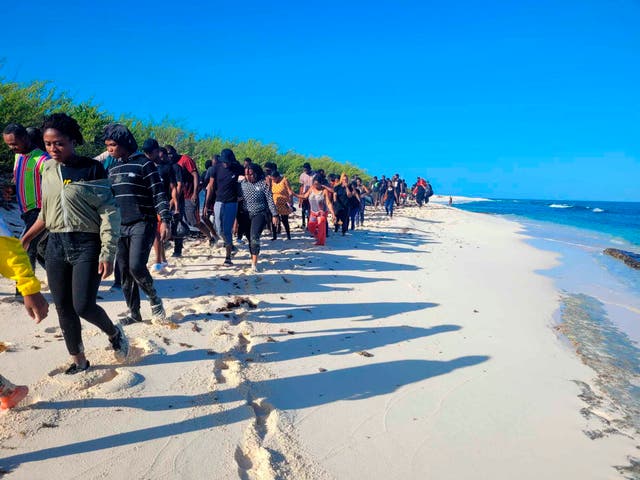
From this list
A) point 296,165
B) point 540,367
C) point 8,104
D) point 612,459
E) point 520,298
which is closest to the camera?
point 612,459

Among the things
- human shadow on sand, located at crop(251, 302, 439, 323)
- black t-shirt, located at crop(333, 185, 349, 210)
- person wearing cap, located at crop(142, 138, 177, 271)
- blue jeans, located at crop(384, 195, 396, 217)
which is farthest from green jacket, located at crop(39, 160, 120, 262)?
blue jeans, located at crop(384, 195, 396, 217)

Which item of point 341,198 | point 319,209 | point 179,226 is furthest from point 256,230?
point 341,198

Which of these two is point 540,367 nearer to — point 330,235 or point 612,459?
point 612,459

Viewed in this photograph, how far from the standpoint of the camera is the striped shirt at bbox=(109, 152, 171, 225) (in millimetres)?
3930

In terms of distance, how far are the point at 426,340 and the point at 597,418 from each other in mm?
1595

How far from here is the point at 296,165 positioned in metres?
26.8

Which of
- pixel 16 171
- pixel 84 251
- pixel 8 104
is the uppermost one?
pixel 8 104

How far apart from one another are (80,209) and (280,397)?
6.12 ft

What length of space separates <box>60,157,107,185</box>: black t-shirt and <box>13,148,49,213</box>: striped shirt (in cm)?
153

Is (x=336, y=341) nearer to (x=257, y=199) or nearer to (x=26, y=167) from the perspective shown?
(x=26, y=167)

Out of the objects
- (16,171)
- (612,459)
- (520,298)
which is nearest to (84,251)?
(16,171)

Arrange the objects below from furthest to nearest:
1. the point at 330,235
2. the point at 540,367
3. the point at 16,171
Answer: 1. the point at 330,235
2. the point at 16,171
3. the point at 540,367

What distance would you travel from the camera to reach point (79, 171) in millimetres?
2805

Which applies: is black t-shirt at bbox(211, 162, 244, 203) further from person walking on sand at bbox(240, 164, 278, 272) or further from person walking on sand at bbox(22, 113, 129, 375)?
person walking on sand at bbox(22, 113, 129, 375)
